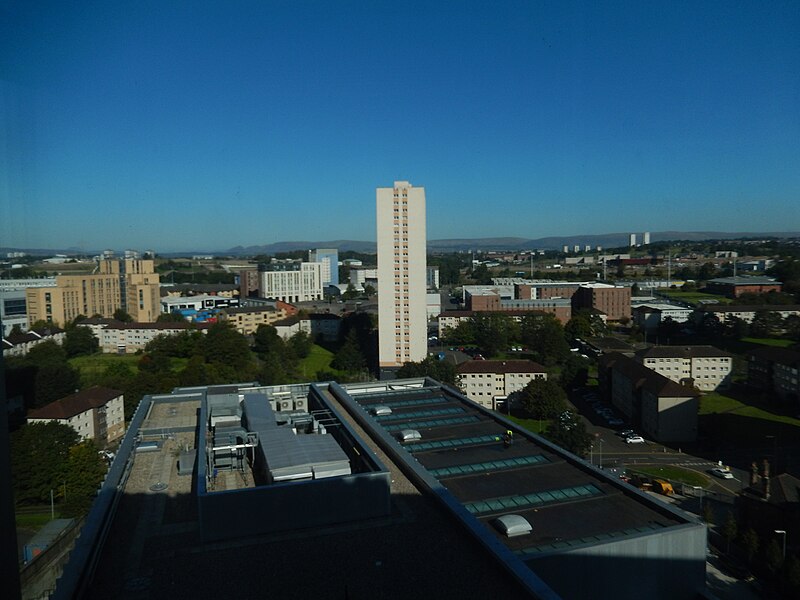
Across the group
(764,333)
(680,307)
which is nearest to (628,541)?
(764,333)

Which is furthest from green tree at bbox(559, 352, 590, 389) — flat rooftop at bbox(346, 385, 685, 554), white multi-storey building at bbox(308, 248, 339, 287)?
white multi-storey building at bbox(308, 248, 339, 287)

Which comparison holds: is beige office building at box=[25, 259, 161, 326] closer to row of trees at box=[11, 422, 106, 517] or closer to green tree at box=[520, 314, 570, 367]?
row of trees at box=[11, 422, 106, 517]

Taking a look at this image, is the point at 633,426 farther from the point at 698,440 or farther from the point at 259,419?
the point at 259,419

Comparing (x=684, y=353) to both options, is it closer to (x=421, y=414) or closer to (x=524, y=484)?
(x=421, y=414)

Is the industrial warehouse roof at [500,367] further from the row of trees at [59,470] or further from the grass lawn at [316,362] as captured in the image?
the row of trees at [59,470]

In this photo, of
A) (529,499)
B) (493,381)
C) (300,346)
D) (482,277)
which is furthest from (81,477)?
(482,277)
